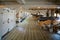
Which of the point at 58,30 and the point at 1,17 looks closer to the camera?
the point at 1,17

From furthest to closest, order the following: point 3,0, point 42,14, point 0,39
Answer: point 42,14 < point 0,39 < point 3,0

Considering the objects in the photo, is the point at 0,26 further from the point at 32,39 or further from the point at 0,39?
the point at 32,39

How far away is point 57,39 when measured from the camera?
28.9 feet

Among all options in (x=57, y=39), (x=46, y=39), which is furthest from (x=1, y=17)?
(x=57, y=39)

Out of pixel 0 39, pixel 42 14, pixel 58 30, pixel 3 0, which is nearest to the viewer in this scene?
pixel 3 0

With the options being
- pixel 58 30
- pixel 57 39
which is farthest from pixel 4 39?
pixel 58 30

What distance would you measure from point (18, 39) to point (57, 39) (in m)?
2.76

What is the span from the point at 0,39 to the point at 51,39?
353 cm

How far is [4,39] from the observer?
8.63 m

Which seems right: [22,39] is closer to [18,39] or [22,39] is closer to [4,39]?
[18,39]

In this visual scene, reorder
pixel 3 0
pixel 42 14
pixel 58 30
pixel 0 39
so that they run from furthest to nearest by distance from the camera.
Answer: pixel 42 14, pixel 58 30, pixel 0 39, pixel 3 0

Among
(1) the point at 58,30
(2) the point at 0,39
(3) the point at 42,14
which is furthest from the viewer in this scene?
(3) the point at 42,14

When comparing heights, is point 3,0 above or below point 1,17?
above

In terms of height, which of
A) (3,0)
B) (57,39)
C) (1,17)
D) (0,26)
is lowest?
(57,39)
